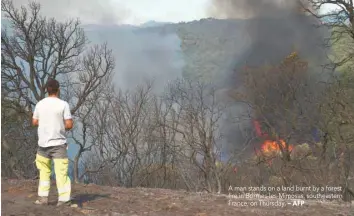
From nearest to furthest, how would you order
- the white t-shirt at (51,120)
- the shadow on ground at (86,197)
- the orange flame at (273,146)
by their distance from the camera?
the white t-shirt at (51,120)
the shadow on ground at (86,197)
the orange flame at (273,146)

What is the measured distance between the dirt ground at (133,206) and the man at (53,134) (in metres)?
0.44

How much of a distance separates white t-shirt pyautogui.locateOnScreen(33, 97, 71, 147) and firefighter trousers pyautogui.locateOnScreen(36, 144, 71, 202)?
0.13 m

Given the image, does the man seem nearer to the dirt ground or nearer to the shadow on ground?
the dirt ground

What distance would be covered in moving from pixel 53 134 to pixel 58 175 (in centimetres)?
63

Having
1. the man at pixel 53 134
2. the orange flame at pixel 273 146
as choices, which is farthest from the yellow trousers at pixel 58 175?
the orange flame at pixel 273 146

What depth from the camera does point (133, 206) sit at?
24.7 feet

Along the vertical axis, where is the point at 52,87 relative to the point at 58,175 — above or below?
above

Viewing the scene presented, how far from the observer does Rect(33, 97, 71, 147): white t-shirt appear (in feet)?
21.2

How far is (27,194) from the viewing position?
794cm

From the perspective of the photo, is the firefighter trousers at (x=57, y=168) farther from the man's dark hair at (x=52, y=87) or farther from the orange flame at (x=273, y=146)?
the orange flame at (x=273, y=146)

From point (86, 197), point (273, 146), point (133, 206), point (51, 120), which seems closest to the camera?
point (51, 120)

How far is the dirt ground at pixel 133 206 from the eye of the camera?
656 cm

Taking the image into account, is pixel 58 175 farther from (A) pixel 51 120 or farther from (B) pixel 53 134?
(A) pixel 51 120

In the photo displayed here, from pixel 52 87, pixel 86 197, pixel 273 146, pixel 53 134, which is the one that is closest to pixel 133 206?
pixel 86 197
